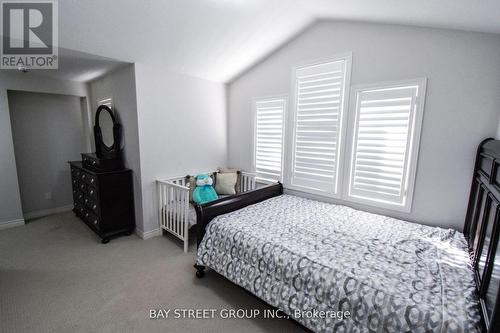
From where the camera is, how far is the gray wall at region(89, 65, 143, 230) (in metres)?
2.71

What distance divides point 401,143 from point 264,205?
1.57 meters

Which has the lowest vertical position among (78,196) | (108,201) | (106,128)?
(78,196)

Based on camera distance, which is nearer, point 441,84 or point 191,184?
point 441,84

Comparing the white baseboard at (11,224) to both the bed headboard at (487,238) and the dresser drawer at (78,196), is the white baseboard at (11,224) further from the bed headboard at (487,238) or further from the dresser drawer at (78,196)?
the bed headboard at (487,238)

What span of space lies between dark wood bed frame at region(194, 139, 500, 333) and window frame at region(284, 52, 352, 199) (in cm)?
112

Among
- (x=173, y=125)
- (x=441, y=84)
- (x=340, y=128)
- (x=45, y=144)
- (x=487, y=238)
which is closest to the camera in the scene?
(x=487, y=238)

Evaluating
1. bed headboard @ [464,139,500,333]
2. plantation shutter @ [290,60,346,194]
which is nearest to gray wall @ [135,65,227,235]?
plantation shutter @ [290,60,346,194]

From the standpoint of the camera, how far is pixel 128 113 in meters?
2.80

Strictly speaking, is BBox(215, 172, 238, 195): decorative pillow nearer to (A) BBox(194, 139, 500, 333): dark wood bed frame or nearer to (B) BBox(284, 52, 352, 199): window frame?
(B) BBox(284, 52, 352, 199): window frame

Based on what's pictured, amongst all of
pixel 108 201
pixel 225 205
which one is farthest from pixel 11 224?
pixel 225 205

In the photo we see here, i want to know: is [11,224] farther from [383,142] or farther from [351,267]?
[383,142]

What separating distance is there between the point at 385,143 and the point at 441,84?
2.19 feet

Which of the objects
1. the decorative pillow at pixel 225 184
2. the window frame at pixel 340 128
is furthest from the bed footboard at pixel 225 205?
the decorative pillow at pixel 225 184

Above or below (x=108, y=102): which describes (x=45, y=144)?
below
